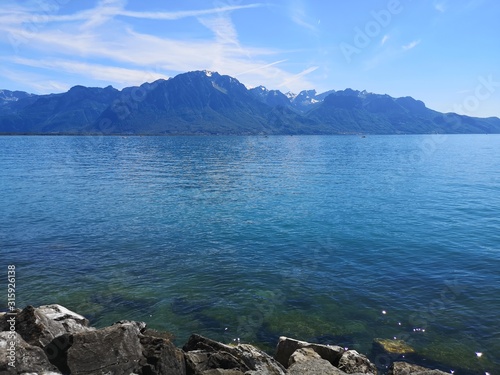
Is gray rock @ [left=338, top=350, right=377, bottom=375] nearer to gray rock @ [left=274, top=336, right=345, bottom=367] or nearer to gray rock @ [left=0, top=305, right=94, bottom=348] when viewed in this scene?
gray rock @ [left=274, top=336, right=345, bottom=367]

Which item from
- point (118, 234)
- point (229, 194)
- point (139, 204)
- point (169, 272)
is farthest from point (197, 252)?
point (229, 194)

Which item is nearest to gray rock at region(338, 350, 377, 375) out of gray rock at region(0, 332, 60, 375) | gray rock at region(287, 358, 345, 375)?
gray rock at region(287, 358, 345, 375)

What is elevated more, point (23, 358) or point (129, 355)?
point (23, 358)

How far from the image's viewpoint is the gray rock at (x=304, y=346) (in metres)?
18.3

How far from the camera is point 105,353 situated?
1484cm

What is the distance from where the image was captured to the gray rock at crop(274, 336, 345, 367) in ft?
60.0

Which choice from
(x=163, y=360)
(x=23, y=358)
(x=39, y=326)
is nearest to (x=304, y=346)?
(x=163, y=360)

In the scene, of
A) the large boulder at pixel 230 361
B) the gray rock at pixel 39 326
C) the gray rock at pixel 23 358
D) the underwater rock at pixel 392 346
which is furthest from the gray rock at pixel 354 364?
the gray rock at pixel 39 326

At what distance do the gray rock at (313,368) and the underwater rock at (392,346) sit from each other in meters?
6.01

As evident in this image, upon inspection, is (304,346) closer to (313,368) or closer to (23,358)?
(313,368)

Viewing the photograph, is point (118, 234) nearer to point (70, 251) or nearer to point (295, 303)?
point (70, 251)

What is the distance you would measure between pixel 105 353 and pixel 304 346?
988cm

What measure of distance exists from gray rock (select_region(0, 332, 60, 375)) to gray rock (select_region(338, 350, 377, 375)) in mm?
12930

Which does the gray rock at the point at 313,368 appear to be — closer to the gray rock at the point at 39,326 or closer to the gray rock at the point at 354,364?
the gray rock at the point at 354,364
